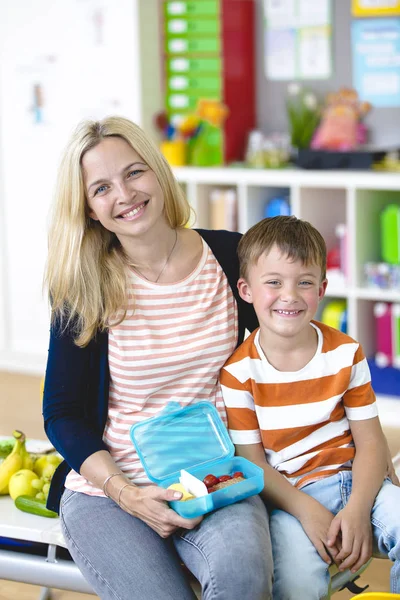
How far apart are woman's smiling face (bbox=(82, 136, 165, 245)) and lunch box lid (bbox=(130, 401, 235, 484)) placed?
0.35 m

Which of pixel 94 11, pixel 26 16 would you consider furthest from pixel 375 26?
pixel 26 16

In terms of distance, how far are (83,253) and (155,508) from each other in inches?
20.1

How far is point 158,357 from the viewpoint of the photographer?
5.85 ft

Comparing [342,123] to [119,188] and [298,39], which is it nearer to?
[298,39]

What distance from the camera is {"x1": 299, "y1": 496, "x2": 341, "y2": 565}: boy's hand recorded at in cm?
165

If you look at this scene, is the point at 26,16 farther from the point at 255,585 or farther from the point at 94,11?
the point at 255,585

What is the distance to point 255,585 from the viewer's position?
5.00ft

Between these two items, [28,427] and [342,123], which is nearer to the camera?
[28,427]

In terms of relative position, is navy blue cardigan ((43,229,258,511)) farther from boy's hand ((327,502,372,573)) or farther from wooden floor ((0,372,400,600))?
wooden floor ((0,372,400,600))

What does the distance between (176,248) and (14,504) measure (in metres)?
0.66

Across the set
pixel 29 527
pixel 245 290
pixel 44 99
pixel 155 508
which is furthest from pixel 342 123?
pixel 155 508

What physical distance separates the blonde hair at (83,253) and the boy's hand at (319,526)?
49 centimetres

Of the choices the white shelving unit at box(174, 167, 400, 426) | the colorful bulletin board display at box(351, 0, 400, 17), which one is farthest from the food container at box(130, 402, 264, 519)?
the colorful bulletin board display at box(351, 0, 400, 17)

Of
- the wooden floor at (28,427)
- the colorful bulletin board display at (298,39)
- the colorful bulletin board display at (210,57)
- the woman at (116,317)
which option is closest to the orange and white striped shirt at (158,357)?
the woman at (116,317)
